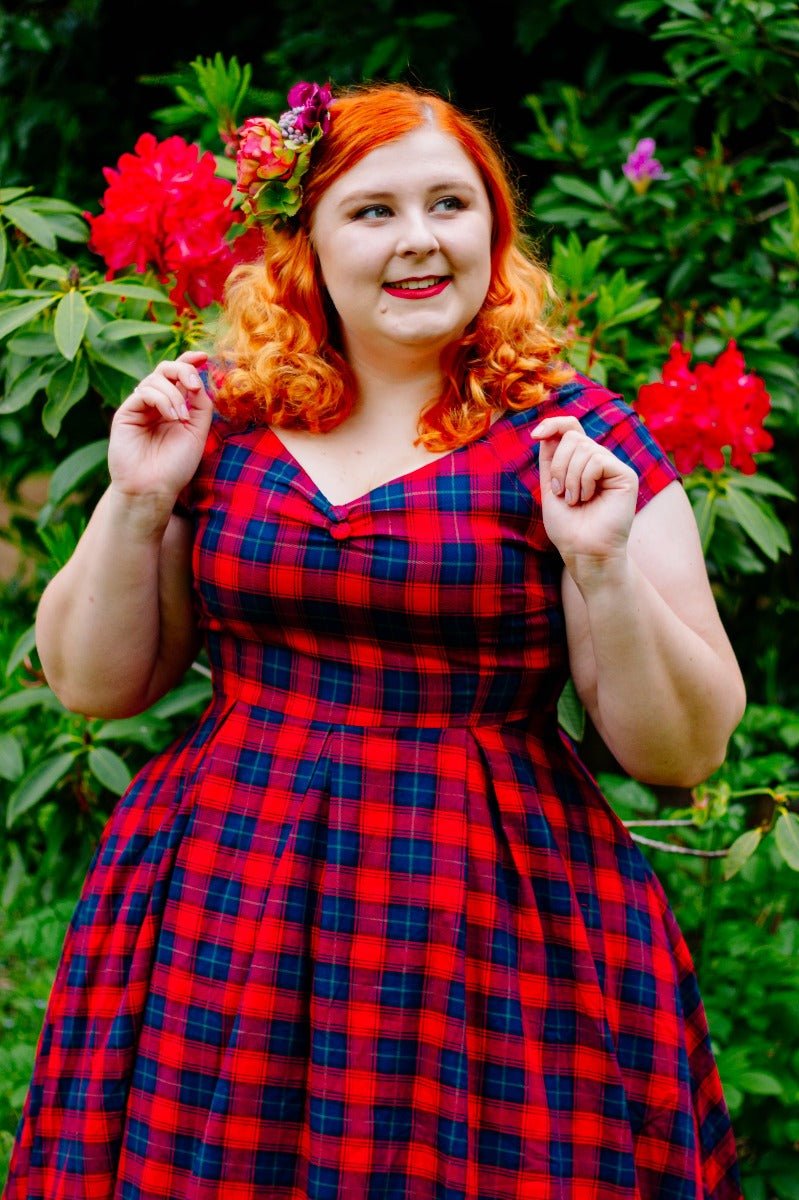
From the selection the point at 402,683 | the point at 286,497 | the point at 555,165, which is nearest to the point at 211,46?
the point at 555,165

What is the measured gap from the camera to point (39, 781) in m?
2.05

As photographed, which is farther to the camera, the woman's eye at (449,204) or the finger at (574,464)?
the woman's eye at (449,204)

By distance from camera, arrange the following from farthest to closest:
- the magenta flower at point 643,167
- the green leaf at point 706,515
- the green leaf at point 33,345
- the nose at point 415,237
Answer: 1. the magenta flower at point 643,167
2. the green leaf at point 706,515
3. the green leaf at point 33,345
4. the nose at point 415,237

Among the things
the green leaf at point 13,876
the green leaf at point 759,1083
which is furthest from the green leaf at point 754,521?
the green leaf at point 13,876

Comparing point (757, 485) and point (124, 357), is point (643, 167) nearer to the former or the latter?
point (757, 485)

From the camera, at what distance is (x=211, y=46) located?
9.68 feet

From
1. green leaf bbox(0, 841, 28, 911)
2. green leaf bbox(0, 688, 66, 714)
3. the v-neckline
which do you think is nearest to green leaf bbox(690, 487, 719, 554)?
the v-neckline

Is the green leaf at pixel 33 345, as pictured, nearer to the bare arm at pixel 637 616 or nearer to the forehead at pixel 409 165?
the forehead at pixel 409 165

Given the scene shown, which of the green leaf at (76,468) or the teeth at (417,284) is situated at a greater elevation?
the teeth at (417,284)

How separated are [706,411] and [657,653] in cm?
55

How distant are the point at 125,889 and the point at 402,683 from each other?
1.44 feet

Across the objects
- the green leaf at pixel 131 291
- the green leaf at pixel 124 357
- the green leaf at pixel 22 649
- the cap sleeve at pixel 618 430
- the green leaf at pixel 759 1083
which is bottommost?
the green leaf at pixel 759 1083

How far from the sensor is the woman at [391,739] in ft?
4.69

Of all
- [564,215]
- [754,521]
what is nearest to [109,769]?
[754,521]
